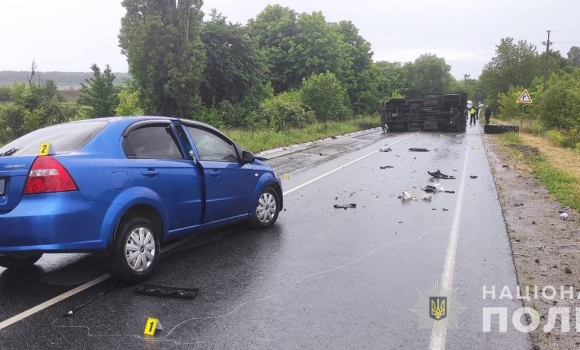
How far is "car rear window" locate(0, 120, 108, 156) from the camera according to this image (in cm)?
471

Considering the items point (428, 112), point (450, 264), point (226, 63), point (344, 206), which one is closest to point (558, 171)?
point (344, 206)

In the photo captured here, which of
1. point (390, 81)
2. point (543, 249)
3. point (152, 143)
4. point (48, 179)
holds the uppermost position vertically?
point (390, 81)

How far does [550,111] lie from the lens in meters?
27.8

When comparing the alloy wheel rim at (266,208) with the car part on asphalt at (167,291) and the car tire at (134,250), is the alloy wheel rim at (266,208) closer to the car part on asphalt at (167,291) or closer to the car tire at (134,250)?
the car tire at (134,250)

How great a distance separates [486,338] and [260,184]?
3.87 meters

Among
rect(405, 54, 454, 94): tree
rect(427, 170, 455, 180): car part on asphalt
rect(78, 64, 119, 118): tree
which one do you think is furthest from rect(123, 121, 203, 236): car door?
rect(405, 54, 454, 94): tree

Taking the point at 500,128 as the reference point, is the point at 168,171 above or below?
above

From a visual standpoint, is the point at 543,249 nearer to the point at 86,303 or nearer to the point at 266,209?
the point at 266,209

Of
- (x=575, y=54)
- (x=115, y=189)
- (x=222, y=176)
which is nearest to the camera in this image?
(x=115, y=189)

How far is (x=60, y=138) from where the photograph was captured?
4.90 meters

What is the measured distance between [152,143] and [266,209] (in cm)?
236

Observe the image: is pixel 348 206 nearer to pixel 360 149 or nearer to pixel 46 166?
pixel 46 166

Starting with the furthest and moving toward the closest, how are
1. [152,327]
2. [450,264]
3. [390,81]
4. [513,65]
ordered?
[390,81] → [513,65] → [450,264] → [152,327]

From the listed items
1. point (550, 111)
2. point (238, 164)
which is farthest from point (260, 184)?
point (550, 111)
